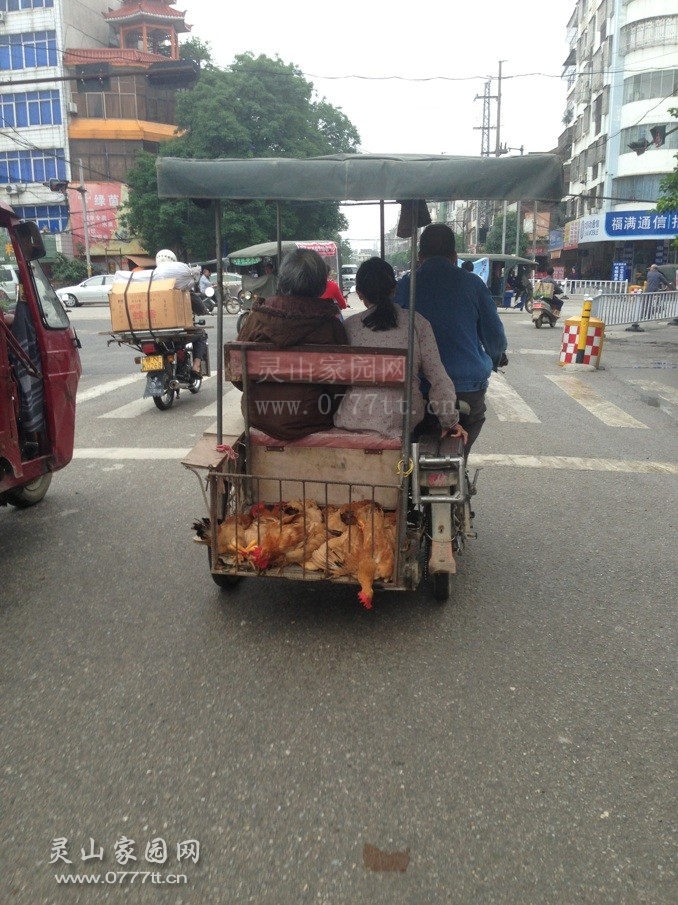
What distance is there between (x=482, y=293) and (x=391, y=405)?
94cm

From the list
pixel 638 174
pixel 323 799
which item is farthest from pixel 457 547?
pixel 638 174

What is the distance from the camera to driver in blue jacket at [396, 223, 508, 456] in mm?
4156

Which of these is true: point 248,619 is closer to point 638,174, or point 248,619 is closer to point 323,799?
point 323,799

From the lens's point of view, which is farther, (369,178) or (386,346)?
(386,346)

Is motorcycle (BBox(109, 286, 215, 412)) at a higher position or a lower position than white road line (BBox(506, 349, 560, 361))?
higher

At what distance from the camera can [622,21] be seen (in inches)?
1528

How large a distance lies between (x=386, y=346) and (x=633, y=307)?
64.0 feet

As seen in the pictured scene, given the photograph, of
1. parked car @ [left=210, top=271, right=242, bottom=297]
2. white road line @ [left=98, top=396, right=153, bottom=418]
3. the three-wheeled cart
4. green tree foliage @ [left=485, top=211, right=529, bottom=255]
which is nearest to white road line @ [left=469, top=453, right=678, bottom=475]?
the three-wheeled cart

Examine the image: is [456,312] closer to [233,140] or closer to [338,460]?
[338,460]

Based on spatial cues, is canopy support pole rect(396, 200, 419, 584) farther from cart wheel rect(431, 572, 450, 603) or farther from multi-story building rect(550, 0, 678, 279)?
multi-story building rect(550, 0, 678, 279)

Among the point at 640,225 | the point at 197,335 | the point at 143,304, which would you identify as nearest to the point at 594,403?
the point at 197,335

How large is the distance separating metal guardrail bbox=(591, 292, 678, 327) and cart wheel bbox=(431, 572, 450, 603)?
1797cm

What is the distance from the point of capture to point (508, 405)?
9.84 metres

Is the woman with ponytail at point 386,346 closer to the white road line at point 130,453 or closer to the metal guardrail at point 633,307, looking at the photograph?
the white road line at point 130,453
